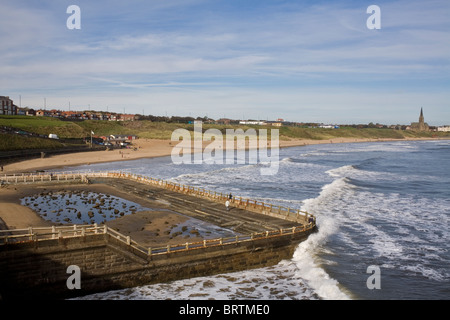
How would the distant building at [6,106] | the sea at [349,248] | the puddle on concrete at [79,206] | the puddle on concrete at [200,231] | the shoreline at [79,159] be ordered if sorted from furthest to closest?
the distant building at [6,106] < the shoreline at [79,159] < the puddle on concrete at [79,206] < the puddle on concrete at [200,231] < the sea at [349,248]

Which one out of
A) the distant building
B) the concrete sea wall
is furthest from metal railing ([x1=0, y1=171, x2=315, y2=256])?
the distant building

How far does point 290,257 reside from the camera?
96.8 feet

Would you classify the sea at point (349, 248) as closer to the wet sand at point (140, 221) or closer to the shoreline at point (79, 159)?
the wet sand at point (140, 221)

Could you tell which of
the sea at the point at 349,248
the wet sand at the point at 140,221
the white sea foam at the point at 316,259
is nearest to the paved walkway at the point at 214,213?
the wet sand at the point at 140,221

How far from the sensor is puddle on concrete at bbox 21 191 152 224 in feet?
112

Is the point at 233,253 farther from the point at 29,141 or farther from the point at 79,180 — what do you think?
the point at 29,141

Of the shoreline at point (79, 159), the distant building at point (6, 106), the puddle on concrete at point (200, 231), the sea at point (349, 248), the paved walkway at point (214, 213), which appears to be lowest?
the sea at point (349, 248)

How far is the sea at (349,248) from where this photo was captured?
23594mm

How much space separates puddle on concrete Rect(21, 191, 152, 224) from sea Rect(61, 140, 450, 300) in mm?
13197

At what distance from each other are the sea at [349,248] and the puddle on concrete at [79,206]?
43.3 feet

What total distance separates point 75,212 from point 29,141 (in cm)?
7108

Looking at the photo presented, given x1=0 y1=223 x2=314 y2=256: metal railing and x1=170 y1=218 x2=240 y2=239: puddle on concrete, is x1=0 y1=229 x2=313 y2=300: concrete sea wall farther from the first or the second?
x1=170 y1=218 x2=240 y2=239: puddle on concrete

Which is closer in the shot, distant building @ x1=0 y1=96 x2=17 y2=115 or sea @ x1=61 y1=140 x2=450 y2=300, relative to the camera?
sea @ x1=61 y1=140 x2=450 y2=300

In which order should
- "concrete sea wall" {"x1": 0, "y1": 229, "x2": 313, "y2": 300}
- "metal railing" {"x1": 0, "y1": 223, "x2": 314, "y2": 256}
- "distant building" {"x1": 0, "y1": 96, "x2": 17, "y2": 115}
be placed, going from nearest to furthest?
"concrete sea wall" {"x1": 0, "y1": 229, "x2": 313, "y2": 300}, "metal railing" {"x1": 0, "y1": 223, "x2": 314, "y2": 256}, "distant building" {"x1": 0, "y1": 96, "x2": 17, "y2": 115}
